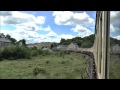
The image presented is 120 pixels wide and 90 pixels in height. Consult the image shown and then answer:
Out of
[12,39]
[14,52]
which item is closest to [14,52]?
[14,52]

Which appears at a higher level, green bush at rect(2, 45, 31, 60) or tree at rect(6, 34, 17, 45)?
tree at rect(6, 34, 17, 45)

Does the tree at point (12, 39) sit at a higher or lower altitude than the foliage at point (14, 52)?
higher

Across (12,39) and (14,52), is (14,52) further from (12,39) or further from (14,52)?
(12,39)

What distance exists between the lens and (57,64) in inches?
335

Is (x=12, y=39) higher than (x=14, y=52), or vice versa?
(x=12, y=39)

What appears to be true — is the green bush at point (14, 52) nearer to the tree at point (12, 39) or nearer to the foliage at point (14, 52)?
the foliage at point (14, 52)

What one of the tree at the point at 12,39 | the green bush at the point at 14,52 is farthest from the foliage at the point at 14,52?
the tree at the point at 12,39

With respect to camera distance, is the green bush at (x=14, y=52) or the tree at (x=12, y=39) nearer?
the green bush at (x=14, y=52)

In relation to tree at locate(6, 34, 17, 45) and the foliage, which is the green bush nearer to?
the foliage

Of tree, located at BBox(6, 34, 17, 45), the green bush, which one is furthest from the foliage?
tree, located at BBox(6, 34, 17, 45)
